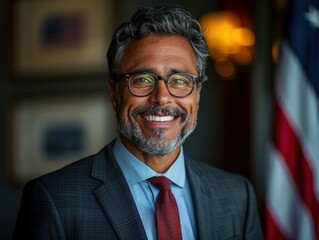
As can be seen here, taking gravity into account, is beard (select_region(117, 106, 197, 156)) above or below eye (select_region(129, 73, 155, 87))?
below

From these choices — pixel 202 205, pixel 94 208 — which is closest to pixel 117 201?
pixel 94 208

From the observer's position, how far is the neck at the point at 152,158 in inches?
70.1

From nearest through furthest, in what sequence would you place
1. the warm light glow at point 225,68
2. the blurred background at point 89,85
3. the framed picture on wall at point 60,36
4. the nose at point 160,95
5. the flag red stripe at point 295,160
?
the nose at point 160,95 → the flag red stripe at point 295,160 → the blurred background at point 89,85 → the warm light glow at point 225,68 → the framed picture on wall at point 60,36

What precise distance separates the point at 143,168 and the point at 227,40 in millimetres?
1917

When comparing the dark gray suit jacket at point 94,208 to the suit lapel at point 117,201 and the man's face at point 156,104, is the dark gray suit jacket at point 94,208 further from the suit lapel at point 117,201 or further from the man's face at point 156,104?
the man's face at point 156,104

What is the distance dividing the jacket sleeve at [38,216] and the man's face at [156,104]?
0.33 metres

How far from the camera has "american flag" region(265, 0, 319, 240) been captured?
219cm

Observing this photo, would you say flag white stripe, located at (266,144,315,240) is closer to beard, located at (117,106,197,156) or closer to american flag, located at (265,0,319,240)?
american flag, located at (265,0,319,240)

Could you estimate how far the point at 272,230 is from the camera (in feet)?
7.25

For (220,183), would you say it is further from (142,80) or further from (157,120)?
(142,80)

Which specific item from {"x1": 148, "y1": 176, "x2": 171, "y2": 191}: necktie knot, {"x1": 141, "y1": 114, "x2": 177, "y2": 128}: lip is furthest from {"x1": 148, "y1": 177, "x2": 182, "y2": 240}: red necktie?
{"x1": 141, "y1": 114, "x2": 177, "y2": 128}: lip

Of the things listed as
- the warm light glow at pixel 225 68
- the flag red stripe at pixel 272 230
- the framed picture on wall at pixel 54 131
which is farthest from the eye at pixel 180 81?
the framed picture on wall at pixel 54 131

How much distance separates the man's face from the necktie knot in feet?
0.27

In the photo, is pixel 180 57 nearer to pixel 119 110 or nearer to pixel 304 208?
pixel 119 110
